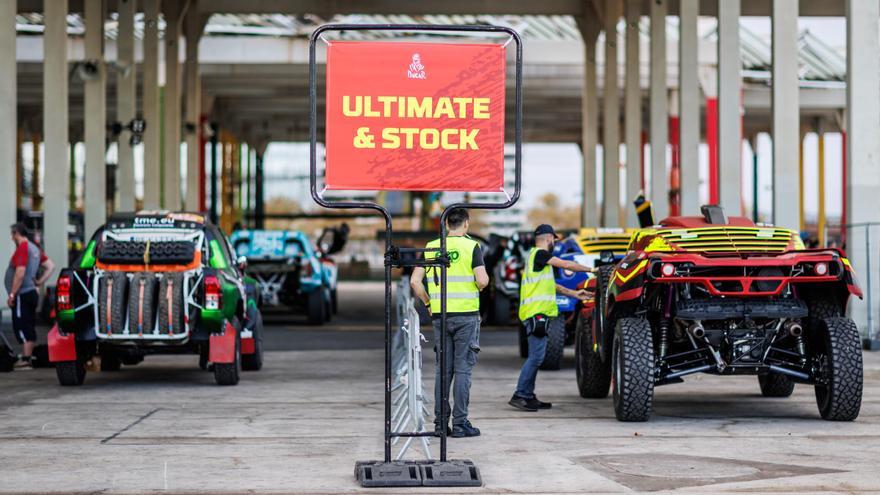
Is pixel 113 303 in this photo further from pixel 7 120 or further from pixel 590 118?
pixel 590 118

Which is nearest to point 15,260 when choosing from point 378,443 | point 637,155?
point 378,443

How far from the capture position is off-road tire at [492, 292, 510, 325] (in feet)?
94.5

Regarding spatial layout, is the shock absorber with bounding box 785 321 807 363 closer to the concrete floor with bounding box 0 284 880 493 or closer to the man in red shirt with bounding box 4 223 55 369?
the concrete floor with bounding box 0 284 880 493

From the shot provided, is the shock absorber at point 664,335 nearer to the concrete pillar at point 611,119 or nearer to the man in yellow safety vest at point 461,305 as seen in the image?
the man in yellow safety vest at point 461,305

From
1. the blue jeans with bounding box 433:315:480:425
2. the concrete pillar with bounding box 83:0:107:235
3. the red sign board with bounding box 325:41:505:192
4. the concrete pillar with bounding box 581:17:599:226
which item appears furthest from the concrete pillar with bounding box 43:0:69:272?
the red sign board with bounding box 325:41:505:192

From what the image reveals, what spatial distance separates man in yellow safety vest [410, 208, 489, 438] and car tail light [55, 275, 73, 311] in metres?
5.56

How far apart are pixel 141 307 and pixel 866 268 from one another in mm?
12499

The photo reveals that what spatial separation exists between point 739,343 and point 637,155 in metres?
29.1

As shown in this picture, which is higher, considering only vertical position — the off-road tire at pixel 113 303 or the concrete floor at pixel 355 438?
the off-road tire at pixel 113 303

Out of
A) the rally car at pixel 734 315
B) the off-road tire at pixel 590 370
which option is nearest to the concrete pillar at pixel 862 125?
the off-road tire at pixel 590 370

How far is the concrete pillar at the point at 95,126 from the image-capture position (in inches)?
1303

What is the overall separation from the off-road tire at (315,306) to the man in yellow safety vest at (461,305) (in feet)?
59.4

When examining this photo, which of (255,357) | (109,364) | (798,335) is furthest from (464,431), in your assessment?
(109,364)

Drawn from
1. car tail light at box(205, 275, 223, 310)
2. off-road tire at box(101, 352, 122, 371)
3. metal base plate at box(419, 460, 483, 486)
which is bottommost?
off-road tire at box(101, 352, 122, 371)
